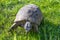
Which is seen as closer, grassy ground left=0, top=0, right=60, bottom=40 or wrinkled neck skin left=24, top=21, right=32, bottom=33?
wrinkled neck skin left=24, top=21, right=32, bottom=33

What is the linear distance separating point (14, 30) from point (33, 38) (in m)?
0.39

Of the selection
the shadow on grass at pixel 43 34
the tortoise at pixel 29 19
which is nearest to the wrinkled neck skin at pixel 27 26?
the tortoise at pixel 29 19

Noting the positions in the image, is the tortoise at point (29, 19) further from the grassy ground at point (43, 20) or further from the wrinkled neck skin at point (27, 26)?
the grassy ground at point (43, 20)

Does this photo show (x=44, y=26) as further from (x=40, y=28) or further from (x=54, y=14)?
(x=54, y=14)

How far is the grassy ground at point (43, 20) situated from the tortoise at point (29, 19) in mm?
121

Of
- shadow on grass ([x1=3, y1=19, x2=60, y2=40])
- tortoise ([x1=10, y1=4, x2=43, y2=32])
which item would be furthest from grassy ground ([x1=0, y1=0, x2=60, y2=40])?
tortoise ([x1=10, y1=4, x2=43, y2=32])

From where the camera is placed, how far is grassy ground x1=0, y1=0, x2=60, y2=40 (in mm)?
3877

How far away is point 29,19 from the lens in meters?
3.84

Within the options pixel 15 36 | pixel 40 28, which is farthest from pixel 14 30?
pixel 40 28

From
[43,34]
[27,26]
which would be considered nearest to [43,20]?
[43,34]

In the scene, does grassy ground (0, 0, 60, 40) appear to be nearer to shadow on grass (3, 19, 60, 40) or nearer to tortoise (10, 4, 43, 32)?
shadow on grass (3, 19, 60, 40)

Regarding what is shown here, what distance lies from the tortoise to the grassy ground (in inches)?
4.8

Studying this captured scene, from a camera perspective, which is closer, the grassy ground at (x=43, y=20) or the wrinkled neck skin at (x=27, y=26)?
the wrinkled neck skin at (x=27, y=26)

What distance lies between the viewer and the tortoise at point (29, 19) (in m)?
3.83
